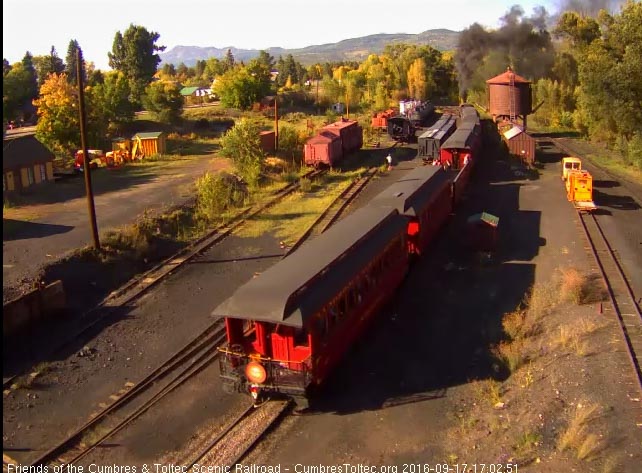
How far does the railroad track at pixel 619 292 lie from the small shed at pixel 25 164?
1098 inches

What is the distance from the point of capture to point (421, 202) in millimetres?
19469

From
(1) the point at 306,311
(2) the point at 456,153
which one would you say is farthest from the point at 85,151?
(2) the point at 456,153

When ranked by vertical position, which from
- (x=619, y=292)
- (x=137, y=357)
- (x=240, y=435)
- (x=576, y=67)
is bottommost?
(x=240, y=435)

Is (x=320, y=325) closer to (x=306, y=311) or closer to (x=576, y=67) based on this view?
(x=306, y=311)

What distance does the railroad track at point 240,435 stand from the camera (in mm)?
10398

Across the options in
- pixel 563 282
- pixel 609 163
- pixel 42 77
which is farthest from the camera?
pixel 42 77

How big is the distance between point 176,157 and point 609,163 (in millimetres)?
29579

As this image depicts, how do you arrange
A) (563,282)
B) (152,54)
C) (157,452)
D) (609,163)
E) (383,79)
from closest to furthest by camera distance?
(157,452) → (563,282) → (609,163) → (152,54) → (383,79)

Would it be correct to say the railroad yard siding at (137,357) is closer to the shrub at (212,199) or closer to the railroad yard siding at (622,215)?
the shrub at (212,199)

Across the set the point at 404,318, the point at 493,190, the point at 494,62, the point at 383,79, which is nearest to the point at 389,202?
the point at 404,318

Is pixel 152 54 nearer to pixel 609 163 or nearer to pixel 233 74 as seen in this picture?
pixel 233 74

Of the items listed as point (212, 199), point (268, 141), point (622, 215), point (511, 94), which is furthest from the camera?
point (511, 94)

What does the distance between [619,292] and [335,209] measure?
13348mm

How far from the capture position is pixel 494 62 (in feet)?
225
